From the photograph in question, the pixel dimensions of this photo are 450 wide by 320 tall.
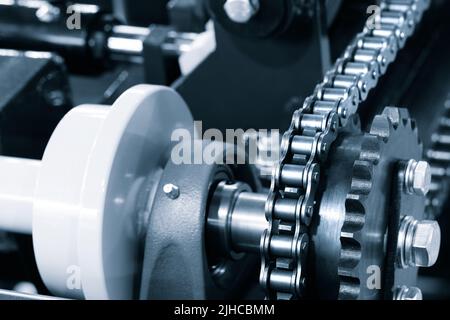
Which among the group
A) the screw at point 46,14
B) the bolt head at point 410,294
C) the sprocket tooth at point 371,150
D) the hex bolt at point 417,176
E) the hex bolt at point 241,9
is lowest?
the bolt head at point 410,294

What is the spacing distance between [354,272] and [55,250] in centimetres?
30

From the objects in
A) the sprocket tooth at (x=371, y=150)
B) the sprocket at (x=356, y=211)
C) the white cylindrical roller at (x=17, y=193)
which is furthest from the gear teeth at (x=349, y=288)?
the white cylindrical roller at (x=17, y=193)

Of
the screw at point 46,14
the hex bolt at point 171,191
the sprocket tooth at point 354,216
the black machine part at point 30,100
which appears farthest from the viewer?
the screw at point 46,14

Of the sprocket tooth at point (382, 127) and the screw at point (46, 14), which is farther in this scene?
the screw at point (46, 14)

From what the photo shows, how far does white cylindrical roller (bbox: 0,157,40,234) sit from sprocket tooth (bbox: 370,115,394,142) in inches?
14.1

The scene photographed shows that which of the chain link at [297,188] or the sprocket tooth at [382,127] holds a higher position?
the sprocket tooth at [382,127]

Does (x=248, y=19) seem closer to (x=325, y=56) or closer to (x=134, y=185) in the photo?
(x=325, y=56)

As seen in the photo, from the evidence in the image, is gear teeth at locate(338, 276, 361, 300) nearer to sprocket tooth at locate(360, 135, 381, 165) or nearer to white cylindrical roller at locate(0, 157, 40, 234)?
sprocket tooth at locate(360, 135, 381, 165)

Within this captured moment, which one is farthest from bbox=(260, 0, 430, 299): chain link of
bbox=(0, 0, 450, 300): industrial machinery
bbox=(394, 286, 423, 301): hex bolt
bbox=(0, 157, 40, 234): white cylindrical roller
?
bbox=(0, 157, 40, 234): white cylindrical roller

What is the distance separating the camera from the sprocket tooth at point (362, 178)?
0.78 metres

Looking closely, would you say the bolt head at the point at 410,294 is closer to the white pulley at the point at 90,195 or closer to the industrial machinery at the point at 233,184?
the industrial machinery at the point at 233,184

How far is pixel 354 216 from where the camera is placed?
2.58 feet

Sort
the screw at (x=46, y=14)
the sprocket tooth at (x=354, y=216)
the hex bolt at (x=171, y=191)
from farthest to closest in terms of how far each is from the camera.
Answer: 1. the screw at (x=46, y=14)
2. the hex bolt at (x=171, y=191)
3. the sprocket tooth at (x=354, y=216)
